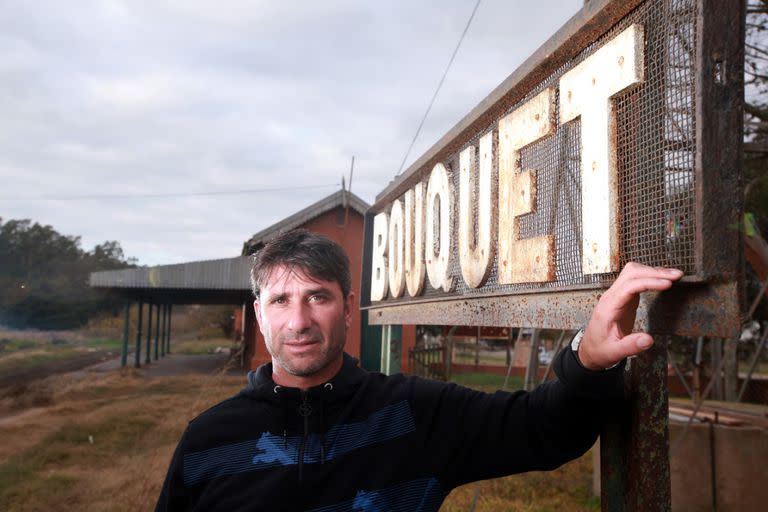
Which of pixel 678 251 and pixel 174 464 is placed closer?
pixel 678 251

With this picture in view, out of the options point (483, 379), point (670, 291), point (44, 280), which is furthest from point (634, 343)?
point (44, 280)

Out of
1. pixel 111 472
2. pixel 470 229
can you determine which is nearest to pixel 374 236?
pixel 470 229

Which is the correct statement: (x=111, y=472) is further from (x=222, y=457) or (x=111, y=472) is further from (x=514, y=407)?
(x=514, y=407)

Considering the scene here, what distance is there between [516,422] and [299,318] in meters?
0.74

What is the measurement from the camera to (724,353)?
546 inches

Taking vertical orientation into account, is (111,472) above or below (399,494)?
below

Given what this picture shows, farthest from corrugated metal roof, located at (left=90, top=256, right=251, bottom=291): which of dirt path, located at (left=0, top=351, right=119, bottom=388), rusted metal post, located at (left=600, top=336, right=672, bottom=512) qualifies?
rusted metal post, located at (left=600, top=336, right=672, bottom=512)

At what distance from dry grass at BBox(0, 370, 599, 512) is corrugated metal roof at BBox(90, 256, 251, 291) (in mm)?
4898

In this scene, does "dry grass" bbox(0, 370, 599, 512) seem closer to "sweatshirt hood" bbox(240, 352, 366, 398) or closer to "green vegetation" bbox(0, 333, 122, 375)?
"sweatshirt hood" bbox(240, 352, 366, 398)

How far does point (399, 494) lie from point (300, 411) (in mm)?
398

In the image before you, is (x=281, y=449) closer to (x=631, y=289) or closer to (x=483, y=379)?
(x=631, y=289)

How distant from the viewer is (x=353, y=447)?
2.04 metres

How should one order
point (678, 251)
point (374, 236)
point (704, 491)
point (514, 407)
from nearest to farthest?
point (678, 251) → point (514, 407) → point (374, 236) → point (704, 491)

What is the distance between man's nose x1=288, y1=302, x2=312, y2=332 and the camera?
2.09m
